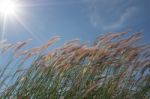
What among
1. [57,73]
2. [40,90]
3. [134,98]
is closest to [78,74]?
[57,73]

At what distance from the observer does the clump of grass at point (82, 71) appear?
4.10 meters

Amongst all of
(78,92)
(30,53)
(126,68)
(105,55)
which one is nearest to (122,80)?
(126,68)

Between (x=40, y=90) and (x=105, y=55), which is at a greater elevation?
(x=105, y=55)

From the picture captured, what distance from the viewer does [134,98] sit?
4758mm

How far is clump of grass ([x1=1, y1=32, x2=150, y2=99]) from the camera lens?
13.4 feet

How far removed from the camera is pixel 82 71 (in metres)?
4.43

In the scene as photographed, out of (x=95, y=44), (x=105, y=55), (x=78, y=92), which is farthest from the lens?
(x=95, y=44)

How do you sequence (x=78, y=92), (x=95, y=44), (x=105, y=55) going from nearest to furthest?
(x=78, y=92), (x=105, y=55), (x=95, y=44)

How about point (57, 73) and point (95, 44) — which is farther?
point (95, 44)

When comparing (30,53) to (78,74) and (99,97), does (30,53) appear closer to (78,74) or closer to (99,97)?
(78,74)

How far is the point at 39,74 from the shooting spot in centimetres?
427

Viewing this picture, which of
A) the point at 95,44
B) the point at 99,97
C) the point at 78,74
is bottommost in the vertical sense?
the point at 99,97

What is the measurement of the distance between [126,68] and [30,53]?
1.20 metres

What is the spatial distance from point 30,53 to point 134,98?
1.37 meters
